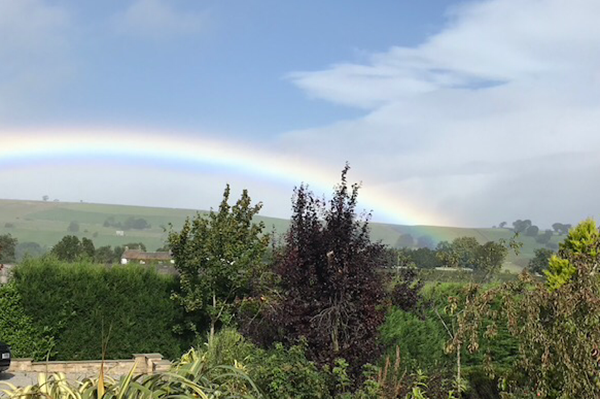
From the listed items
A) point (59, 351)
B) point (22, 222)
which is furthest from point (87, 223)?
point (59, 351)

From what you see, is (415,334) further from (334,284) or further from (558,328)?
(558,328)

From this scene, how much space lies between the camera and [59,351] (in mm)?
16312

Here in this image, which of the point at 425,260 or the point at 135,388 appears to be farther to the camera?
the point at 425,260

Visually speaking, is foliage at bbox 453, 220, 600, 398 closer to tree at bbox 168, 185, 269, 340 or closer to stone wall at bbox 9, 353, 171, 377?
tree at bbox 168, 185, 269, 340

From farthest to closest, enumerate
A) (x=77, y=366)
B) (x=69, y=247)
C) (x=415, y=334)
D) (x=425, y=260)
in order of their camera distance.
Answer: (x=69, y=247)
(x=425, y=260)
(x=77, y=366)
(x=415, y=334)

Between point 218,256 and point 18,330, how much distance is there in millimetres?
5331

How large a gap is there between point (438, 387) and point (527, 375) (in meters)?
1.57

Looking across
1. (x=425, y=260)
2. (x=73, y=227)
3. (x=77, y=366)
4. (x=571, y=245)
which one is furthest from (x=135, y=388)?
(x=73, y=227)

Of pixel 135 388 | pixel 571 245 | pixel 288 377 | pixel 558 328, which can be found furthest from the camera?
pixel 571 245

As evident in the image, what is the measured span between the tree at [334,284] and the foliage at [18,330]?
8.52 metres

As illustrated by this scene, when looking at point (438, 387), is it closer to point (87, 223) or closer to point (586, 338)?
point (586, 338)

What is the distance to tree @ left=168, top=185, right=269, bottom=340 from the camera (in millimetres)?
15711

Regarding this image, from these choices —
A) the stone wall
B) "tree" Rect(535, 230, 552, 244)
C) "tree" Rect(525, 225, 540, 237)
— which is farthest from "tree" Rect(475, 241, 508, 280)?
"tree" Rect(525, 225, 540, 237)

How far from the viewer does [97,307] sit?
1653 centimetres
